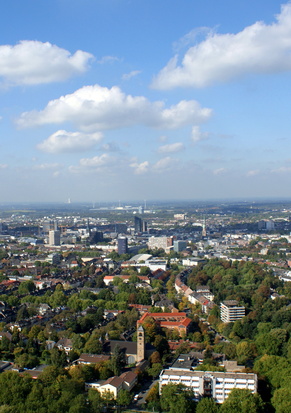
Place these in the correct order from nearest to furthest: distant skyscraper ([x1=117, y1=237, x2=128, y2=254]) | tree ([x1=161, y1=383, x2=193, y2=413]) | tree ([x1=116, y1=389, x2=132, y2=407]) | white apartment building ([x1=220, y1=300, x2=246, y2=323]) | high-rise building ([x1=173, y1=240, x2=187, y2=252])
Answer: tree ([x1=161, y1=383, x2=193, y2=413])
tree ([x1=116, y1=389, x2=132, y2=407])
white apartment building ([x1=220, y1=300, x2=246, y2=323])
distant skyscraper ([x1=117, y1=237, x2=128, y2=254])
high-rise building ([x1=173, y1=240, x2=187, y2=252])

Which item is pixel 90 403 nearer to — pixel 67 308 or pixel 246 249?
pixel 67 308

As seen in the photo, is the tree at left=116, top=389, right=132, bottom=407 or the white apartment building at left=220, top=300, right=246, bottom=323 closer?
the tree at left=116, top=389, right=132, bottom=407

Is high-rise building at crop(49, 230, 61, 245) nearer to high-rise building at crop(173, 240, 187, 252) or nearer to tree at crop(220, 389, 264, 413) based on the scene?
high-rise building at crop(173, 240, 187, 252)

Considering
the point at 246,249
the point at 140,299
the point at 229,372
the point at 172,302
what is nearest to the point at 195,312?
the point at 172,302

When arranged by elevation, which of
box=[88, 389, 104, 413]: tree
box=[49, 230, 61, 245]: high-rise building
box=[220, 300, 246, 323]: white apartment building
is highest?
box=[49, 230, 61, 245]: high-rise building

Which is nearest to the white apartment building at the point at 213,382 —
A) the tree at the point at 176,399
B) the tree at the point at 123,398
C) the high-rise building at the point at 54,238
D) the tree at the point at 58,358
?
the tree at the point at 176,399

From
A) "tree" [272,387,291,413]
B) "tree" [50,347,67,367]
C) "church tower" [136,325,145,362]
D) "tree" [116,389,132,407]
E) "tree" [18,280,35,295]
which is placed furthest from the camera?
"tree" [18,280,35,295]

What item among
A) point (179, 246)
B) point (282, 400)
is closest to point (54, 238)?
point (179, 246)

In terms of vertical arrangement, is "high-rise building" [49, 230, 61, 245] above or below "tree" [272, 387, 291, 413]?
above

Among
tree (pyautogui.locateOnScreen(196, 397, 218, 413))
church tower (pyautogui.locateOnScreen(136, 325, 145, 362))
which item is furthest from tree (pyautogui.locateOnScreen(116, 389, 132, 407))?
church tower (pyautogui.locateOnScreen(136, 325, 145, 362))

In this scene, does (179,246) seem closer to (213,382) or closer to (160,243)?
(160,243)
